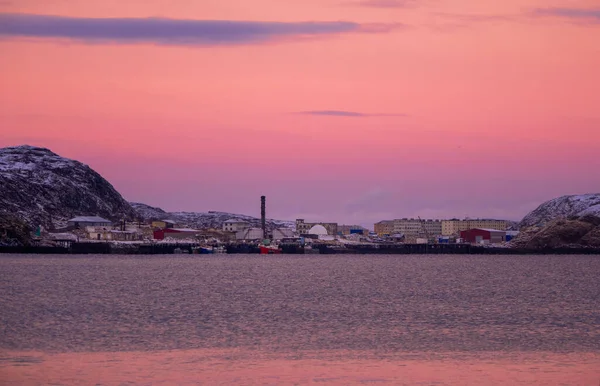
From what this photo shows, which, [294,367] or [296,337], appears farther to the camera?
[296,337]

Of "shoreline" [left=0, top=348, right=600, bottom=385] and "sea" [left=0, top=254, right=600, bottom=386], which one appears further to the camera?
"sea" [left=0, top=254, right=600, bottom=386]

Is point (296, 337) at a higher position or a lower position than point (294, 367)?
higher

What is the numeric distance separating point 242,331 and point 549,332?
16598 millimetres

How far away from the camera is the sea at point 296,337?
35344 millimetres

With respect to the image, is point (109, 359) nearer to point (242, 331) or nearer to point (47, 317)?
point (242, 331)

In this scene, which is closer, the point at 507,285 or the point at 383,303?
the point at 383,303

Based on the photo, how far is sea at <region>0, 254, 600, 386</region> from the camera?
3534cm

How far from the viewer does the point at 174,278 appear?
366 ft

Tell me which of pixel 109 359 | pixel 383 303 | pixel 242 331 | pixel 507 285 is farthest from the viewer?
pixel 507 285

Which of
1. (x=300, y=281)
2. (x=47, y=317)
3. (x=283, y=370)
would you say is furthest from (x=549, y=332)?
(x=300, y=281)

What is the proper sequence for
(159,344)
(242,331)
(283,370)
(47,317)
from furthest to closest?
(47,317) → (242,331) → (159,344) → (283,370)

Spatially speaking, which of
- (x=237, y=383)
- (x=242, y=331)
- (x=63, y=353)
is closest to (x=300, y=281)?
(x=242, y=331)

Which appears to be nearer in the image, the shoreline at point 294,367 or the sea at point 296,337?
the shoreline at point 294,367

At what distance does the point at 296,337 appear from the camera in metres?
47.2
